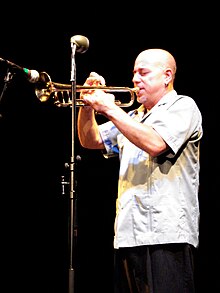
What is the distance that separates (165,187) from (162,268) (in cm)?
38

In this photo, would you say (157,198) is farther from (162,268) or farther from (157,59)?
(157,59)

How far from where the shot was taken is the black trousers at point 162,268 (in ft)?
8.02

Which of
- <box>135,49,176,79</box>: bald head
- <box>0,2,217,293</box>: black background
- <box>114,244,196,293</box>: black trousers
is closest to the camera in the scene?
<box>114,244,196,293</box>: black trousers

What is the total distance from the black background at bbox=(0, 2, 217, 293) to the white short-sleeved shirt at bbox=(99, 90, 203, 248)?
51.4 inches

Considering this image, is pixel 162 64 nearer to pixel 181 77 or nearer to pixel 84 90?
pixel 84 90

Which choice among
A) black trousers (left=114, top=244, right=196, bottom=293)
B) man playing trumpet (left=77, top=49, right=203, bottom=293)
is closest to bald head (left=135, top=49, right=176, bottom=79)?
man playing trumpet (left=77, top=49, right=203, bottom=293)

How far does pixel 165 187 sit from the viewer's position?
8.25ft

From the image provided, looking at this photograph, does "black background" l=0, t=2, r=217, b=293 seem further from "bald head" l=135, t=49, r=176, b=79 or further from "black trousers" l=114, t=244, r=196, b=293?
"black trousers" l=114, t=244, r=196, b=293

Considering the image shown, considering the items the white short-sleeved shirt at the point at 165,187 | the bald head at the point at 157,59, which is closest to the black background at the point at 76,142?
the bald head at the point at 157,59

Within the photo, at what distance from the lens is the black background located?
3902mm

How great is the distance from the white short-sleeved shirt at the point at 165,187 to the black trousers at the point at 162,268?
46 mm

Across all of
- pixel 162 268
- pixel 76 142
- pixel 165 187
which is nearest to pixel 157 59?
pixel 165 187

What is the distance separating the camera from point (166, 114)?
2.58m

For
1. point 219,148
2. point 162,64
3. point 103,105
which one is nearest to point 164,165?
point 103,105
